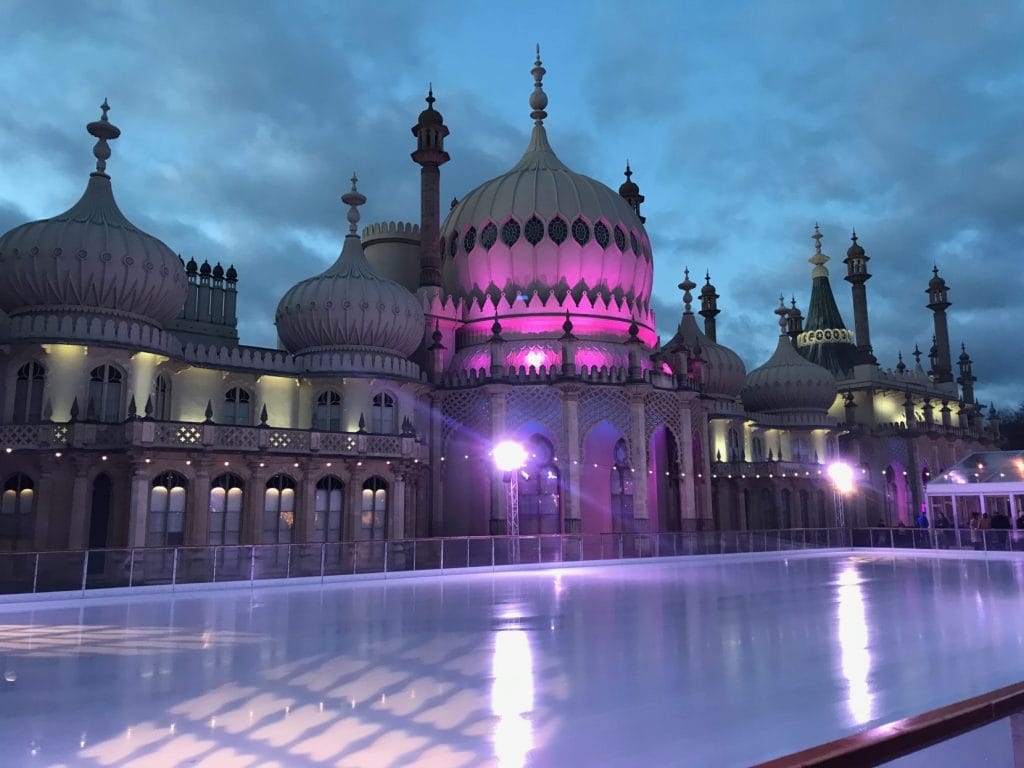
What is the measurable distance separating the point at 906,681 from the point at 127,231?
27.1 metres

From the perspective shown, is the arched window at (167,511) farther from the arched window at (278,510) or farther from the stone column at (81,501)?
the arched window at (278,510)

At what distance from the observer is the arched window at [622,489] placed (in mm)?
35906

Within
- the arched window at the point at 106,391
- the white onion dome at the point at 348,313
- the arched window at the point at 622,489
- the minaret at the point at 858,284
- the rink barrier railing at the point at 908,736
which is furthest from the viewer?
the minaret at the point at 858,284

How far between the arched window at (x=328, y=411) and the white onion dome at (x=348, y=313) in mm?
1873

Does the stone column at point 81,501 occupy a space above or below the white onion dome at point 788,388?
below

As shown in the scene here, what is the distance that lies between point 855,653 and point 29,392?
25.7m

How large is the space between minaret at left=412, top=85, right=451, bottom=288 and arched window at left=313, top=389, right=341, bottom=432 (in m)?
8.87

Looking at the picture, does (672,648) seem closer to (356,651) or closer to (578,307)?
(356,651)

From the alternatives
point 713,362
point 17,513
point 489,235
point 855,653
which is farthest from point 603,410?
point 855,653

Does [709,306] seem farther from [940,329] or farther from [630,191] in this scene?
[940,329]

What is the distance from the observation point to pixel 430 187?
4122 cm

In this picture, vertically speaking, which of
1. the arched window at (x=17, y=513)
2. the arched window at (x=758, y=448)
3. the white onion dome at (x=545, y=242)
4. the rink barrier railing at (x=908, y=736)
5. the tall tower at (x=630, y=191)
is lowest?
the rink barrier railing at (x=908, y=736)

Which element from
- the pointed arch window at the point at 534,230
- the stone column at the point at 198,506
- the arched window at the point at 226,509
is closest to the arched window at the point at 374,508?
the arched window at the point at 226,509

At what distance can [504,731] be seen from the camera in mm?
7570
